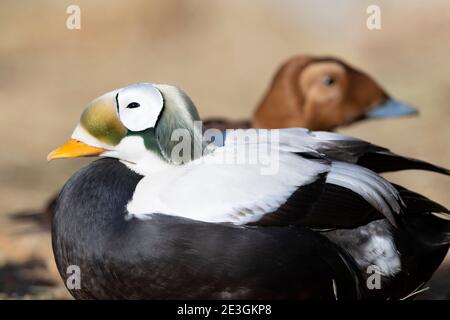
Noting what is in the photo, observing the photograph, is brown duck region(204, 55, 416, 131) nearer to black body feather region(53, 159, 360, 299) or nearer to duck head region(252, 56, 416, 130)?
duck head region(252, 56, 416, 130)

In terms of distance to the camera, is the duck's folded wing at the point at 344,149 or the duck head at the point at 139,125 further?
the duck's folded wing at the point at 344,149

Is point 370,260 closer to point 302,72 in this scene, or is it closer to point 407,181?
point 302,72

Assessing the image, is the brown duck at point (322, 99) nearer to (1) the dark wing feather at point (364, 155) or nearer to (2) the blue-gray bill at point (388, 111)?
(2) the blue-gray bill at point (388, 111)

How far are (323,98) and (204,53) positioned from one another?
3757 millimetres

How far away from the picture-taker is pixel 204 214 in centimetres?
270

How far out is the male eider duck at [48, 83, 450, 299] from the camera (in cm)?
269

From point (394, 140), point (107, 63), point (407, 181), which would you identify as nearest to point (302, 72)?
point (407, 181)

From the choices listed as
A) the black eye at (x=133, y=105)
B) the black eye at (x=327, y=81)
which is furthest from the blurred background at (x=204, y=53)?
the black eye at (x=133, y=105)

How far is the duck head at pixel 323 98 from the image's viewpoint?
16.8 ft

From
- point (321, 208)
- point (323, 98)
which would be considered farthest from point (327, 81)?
point (321, 208)

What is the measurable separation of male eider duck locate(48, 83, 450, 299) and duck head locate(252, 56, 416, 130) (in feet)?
7.11

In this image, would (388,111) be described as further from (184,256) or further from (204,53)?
(204,53)

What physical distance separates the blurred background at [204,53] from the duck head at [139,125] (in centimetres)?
369

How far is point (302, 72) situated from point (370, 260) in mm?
2385
